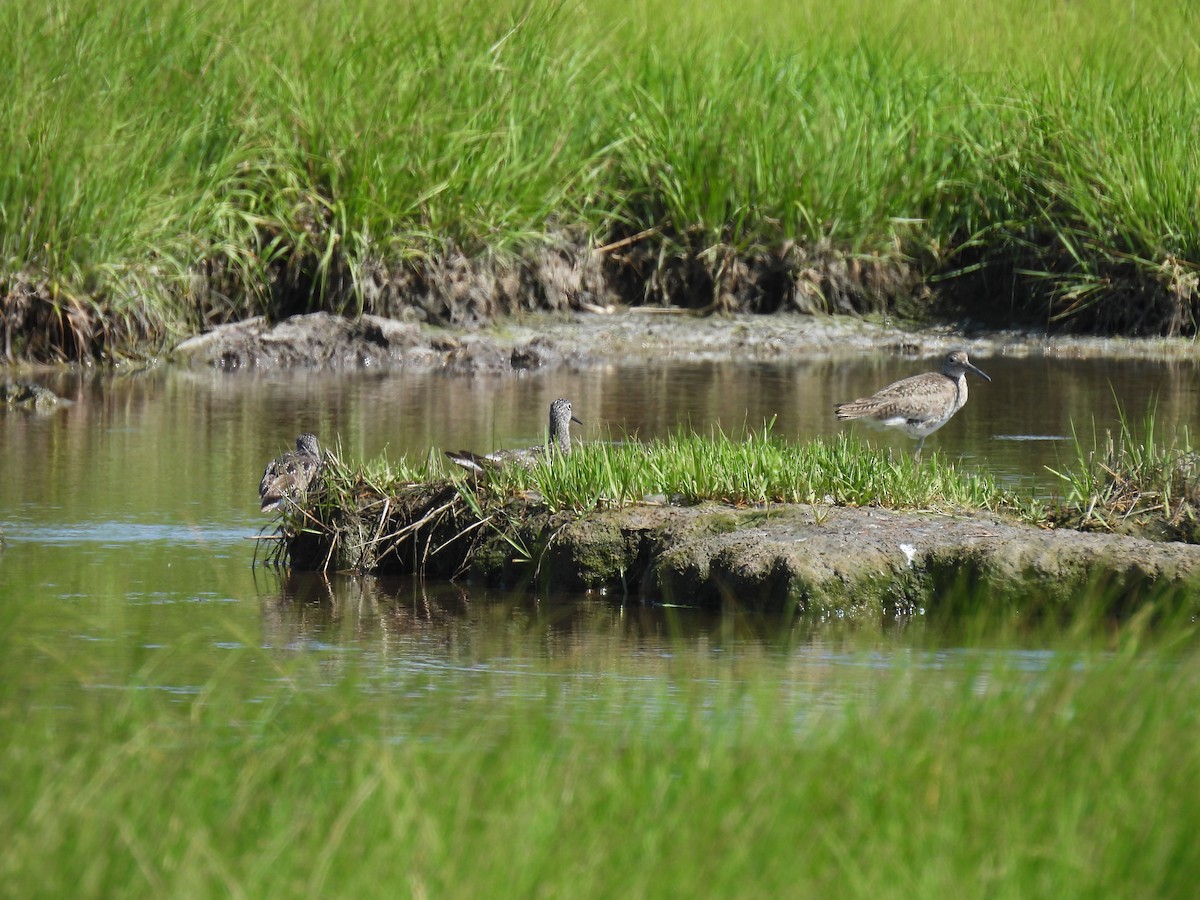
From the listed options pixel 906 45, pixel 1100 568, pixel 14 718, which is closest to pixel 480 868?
pixel 14 718

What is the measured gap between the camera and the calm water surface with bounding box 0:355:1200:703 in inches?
265

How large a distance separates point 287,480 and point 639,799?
4.98 m

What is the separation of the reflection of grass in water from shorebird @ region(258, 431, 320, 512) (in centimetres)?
356

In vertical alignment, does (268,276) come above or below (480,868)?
above

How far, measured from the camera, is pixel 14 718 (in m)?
4.85

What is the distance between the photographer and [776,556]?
7.51m

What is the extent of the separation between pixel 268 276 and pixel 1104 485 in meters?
9.58

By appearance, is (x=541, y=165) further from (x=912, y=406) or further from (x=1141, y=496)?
(x=1141, y=496)

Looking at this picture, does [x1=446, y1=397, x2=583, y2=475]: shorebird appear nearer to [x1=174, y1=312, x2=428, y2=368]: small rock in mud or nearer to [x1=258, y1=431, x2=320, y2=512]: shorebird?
[x1=258, y1=431, x2=320, y2=512]: shorebird

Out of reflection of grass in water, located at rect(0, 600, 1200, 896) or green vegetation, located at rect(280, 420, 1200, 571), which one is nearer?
reflection of grass in water, located at rect(0, 600, 1200, 896)

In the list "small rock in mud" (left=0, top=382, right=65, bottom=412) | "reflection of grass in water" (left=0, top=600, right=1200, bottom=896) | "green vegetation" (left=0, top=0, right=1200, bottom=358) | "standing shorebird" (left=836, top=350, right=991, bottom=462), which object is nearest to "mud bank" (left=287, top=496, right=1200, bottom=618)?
"reflection of grass in water" (left=0, top=600, right=1200, bottom=896)

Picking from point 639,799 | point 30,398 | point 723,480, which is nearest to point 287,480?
point 723,480

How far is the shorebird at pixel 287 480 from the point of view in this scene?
28.5 ft

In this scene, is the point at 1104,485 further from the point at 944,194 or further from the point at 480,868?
the point at 944,194
